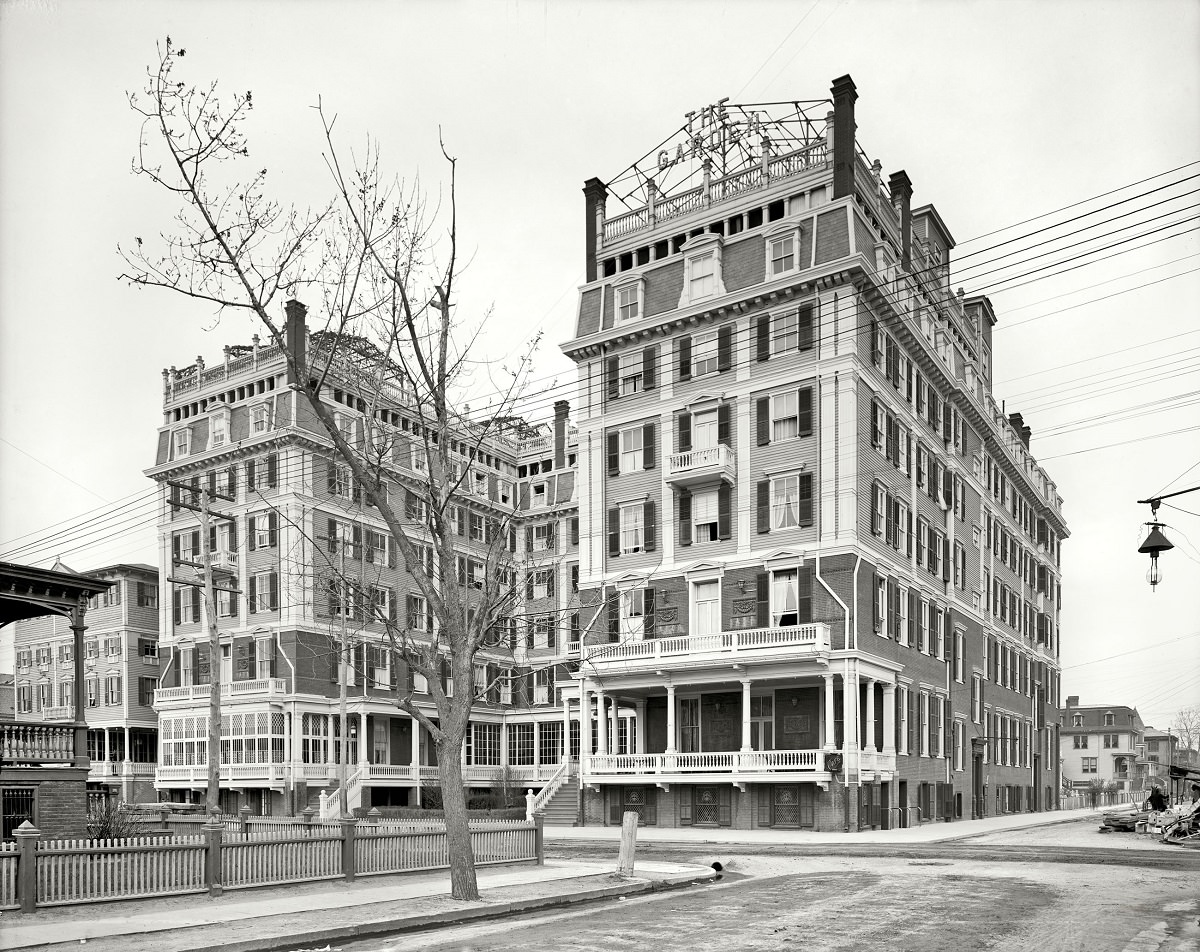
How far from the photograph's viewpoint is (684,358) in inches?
A: 1853

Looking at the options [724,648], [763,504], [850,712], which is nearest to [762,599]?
[724,648]

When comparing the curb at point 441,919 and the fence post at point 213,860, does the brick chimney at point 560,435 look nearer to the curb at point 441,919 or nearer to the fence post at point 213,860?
the curb at point 441,919

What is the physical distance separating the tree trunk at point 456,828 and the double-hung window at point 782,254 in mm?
29535

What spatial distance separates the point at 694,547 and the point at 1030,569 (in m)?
36.9

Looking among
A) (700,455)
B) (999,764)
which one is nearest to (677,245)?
(700,455)

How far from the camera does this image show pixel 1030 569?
7462cm

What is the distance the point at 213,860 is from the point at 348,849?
8.30 ft

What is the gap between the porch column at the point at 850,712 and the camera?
40500mm

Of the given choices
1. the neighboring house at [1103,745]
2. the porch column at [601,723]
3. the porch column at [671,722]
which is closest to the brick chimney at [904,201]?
the porch column at [671,722]

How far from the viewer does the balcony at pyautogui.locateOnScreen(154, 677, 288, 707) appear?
185 ft

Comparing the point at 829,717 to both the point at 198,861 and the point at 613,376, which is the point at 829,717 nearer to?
the point at 613,376

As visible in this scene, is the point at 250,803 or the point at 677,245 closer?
the point at 677,245

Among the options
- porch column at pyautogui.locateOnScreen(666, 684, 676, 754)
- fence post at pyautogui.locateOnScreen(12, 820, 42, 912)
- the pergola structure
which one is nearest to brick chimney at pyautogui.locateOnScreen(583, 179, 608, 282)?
porch column at pyautogui.locateOnScreen(666, 684, 676, 754)

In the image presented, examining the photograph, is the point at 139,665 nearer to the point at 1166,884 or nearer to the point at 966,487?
the point at 966,487
